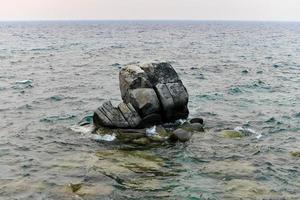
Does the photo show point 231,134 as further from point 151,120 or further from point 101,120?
point 101,120

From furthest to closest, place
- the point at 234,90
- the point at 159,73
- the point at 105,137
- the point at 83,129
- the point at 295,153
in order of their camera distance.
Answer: the point at 234,90, the point at 159,73, the point at 83,129, the point at 105,137, the point at 295,153

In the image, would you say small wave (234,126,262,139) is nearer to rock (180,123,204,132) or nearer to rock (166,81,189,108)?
rock (180,123,204,132)

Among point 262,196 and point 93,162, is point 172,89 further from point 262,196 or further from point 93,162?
point 262,196

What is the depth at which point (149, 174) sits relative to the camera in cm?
1853

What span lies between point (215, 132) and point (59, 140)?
8834mm

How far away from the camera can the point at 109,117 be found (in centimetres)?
2450

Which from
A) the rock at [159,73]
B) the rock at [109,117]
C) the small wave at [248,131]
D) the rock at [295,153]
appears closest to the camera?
the rock at [295,153]

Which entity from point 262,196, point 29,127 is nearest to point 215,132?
point 262,196

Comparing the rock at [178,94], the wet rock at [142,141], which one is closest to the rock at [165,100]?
the rock at [178,94]

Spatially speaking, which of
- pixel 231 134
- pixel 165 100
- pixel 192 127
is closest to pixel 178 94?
pixel 165 100

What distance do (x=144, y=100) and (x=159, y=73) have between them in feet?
7.79

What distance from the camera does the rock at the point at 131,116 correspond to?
954 inches

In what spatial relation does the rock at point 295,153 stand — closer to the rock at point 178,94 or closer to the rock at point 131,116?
the rock at point 178,94

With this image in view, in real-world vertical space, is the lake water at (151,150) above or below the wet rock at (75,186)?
below
